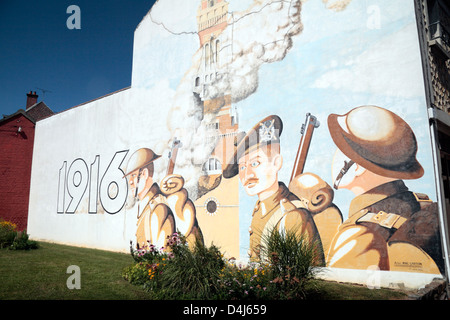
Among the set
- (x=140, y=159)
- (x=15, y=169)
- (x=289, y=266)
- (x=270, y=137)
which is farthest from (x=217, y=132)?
(x=15, y=169)

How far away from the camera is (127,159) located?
12820 mm

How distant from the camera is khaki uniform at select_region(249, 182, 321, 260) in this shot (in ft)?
26.8

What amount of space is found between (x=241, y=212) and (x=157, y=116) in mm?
5031

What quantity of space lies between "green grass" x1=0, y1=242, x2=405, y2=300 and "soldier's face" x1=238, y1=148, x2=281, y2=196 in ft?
9.35

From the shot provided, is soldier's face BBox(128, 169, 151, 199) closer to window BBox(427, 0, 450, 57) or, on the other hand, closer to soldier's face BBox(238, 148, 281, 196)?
soldier's face BBox(238, 148, 281, 196)

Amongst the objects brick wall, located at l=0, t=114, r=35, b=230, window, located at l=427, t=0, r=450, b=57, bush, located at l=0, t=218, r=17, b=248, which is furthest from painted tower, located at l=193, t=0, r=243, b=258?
brick wall, located at l=0, t=114, r=35, b=230

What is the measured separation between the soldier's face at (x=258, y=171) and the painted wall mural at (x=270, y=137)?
0.03m

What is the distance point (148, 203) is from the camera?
38.6 feet

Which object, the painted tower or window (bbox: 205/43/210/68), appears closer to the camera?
the painted tower

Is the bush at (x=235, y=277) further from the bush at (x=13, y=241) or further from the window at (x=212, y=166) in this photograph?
the bush at (x=13, y=241)

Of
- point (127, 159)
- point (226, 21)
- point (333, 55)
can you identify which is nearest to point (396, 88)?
point (333, 55)

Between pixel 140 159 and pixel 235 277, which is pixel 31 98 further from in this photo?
pixel 235 277

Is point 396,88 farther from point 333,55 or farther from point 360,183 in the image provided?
point 360,183

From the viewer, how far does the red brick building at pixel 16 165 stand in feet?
55.2
